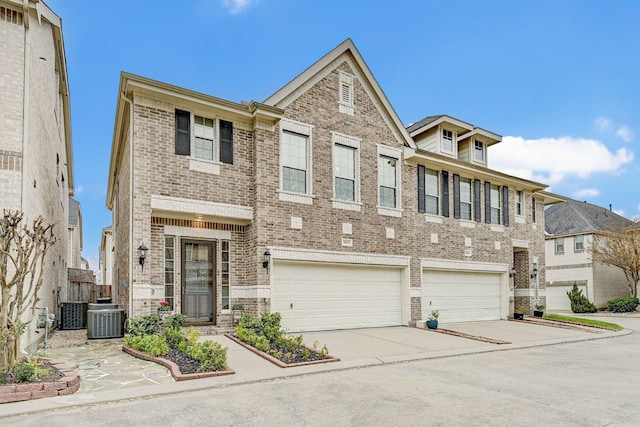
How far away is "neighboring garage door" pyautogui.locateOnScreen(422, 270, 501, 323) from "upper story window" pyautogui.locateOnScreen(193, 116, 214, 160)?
9328 mm

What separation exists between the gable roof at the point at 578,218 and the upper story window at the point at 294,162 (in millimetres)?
24512

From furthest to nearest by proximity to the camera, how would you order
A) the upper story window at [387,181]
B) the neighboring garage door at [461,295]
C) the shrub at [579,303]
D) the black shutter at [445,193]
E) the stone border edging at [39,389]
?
1. the shrub at [579,303]
2. the black shutter at [445,193]
3. the neighboring garage door at [461,295]
4. the upper story window at [387,181]
5. the stone border edging at [39,389]

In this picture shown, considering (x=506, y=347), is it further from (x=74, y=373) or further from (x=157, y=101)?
(x=157, y=101)

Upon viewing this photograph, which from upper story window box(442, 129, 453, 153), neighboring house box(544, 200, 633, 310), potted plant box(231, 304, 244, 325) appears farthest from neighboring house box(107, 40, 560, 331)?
neighboring house box(544, 200, 633, 310)

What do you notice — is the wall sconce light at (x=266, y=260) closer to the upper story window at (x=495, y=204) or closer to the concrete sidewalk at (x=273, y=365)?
the concrete sidewalk at (x=273, y=365)

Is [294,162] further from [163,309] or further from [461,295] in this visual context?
[461,295]

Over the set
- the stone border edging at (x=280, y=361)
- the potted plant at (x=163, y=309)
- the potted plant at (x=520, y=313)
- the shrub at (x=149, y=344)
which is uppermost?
the potted plant at (x=163, y=309)

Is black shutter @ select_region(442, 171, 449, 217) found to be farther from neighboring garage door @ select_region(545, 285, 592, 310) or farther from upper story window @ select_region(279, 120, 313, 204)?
neighboring garage door @ select_region(545, 285, 592, 310)

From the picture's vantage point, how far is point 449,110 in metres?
21.3

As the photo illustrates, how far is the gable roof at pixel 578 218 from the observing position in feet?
106

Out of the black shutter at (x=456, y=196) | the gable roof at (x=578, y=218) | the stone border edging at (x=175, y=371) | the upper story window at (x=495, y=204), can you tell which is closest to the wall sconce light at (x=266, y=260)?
the stone border edging at (x=175, y=371)

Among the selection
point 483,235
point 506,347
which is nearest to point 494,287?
point 483,235

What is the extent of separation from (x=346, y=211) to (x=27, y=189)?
351 inches

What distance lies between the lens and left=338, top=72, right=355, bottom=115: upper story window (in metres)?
15.4
